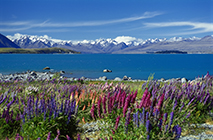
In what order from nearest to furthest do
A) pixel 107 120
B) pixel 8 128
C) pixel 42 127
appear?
pixel 42 127 < pixel 107 120 < pixel 8 128

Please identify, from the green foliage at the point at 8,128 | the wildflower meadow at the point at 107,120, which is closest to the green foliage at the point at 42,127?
the wildflower meadow at the point at 107,120

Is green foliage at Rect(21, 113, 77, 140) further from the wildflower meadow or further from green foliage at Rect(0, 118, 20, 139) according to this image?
green foliage at Rect(0, 118, 20, 139)

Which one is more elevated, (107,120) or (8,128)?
(107,120)

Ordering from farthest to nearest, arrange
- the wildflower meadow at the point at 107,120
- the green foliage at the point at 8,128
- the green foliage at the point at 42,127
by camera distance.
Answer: the green foliage at the point at 8,128 → the green foliage at the point at 42,127 → the wildflower meadow at the point at 107,120

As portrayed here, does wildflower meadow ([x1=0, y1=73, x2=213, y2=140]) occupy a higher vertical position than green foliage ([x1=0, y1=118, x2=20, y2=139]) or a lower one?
higher

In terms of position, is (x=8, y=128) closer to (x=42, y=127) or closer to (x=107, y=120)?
(x=42, y=127)

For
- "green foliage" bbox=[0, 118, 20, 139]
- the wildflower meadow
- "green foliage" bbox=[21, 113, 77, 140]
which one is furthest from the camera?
"green foliage" bbox=[0, 118, 20, 139]

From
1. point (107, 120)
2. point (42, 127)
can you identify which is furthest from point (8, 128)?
point (107, 120)

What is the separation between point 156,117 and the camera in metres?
4.33

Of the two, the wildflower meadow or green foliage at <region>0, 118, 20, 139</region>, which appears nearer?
the wildflower meadow

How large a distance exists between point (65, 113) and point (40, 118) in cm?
62

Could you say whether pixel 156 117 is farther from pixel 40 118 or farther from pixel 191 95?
pixel 191 95

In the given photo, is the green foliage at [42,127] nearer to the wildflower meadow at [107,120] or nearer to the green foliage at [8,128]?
the wildflower meadow at [107,120]

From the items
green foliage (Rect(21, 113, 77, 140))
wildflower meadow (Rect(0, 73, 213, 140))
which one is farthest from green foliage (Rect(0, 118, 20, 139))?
green foliage (Rect(21, 113, 77, 140))
